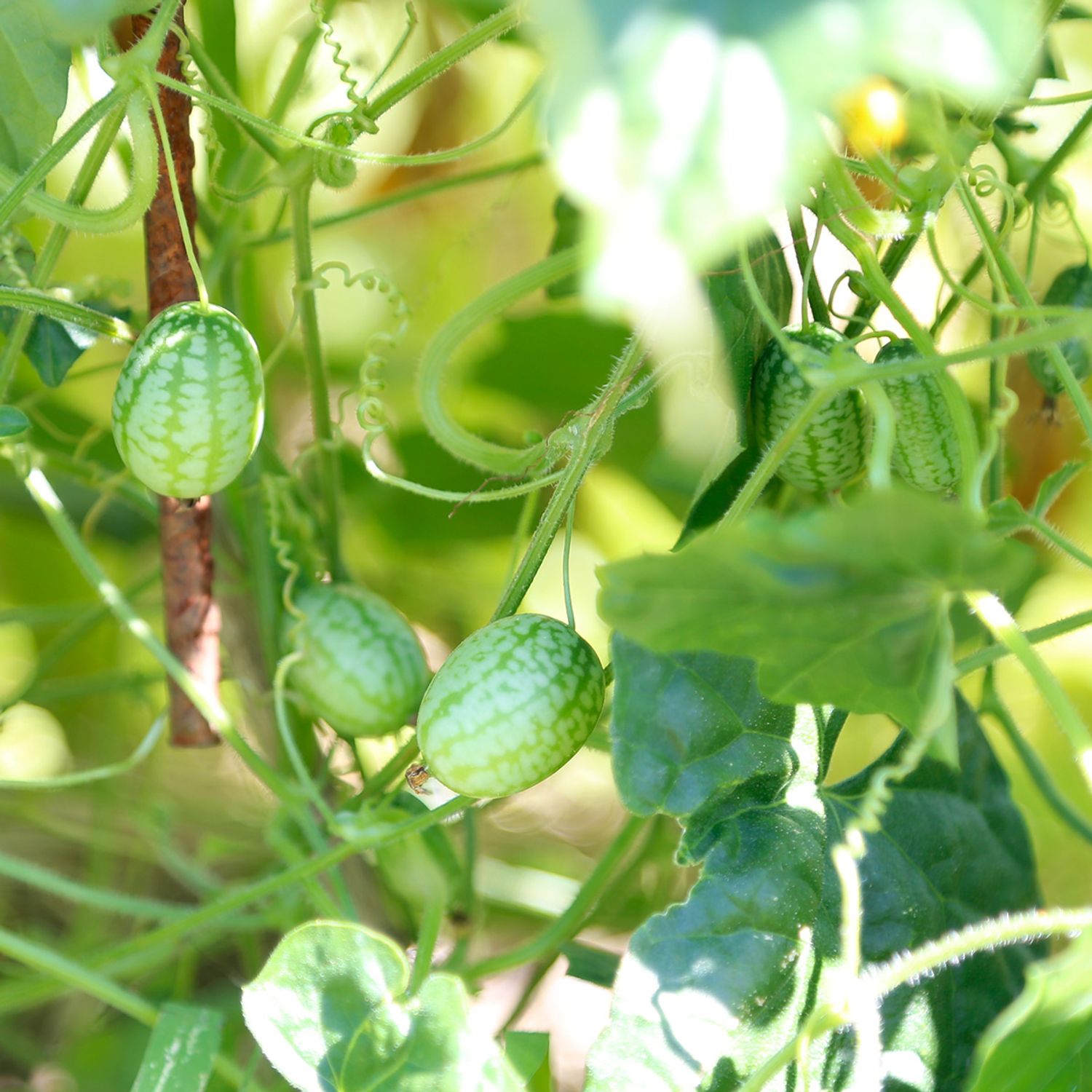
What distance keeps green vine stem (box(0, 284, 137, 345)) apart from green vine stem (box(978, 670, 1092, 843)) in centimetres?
63

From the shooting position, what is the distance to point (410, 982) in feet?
1.99

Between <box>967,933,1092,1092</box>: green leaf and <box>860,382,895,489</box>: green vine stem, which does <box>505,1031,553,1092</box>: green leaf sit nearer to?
<box>967,933,1092,1092</box>: green leaf

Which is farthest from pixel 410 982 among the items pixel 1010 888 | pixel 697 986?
pixel 1010 888

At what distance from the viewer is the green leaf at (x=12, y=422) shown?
2.12 ft

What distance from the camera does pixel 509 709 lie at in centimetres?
60

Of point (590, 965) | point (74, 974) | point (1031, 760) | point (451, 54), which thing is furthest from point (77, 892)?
point (1031, 760)

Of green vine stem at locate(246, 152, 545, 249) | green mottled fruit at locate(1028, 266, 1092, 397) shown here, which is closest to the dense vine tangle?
green vine stem at locate(246, 152, 545, 249)

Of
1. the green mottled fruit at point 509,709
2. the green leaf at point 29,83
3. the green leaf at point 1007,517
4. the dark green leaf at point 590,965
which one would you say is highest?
the green leaf at point 29,83

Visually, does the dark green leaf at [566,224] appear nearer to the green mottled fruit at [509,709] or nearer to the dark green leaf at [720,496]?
the dark green leaf at [720,496]

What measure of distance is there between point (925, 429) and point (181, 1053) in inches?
21.2

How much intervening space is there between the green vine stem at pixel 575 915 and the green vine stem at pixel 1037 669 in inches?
11.4

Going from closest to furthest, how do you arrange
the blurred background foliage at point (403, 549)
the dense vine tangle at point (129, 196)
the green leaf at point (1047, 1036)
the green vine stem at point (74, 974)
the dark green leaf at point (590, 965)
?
the green leaf at point (1047, 1036)
the dense vine tangle at point (129, 196)
the green vine stem at point (74, 974)
the dark green leaf at point (590, 965)
the blurred background foliage at point (403, 549)

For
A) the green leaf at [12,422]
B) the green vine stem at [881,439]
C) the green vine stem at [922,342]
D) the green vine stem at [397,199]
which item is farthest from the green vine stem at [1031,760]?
the green leaf at [12,422]

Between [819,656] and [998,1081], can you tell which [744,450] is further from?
[998,1081]
